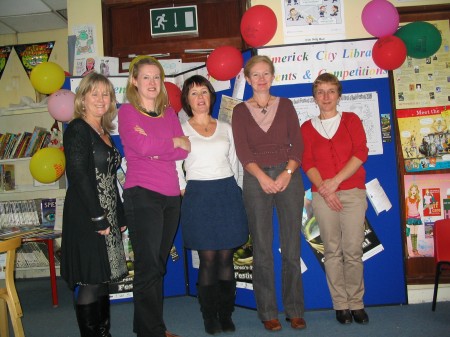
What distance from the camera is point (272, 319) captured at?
7.48ft

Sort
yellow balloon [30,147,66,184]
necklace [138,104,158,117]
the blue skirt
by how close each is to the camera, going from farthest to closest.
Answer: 1. yellow balloon [30,147,66,184]
2. the blue skirt
3. necklace [138,104,158,117]

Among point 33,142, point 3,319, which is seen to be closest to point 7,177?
point 33,142

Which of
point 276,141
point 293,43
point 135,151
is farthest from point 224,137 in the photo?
point 293,43

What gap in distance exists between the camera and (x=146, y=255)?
1909 millimetres

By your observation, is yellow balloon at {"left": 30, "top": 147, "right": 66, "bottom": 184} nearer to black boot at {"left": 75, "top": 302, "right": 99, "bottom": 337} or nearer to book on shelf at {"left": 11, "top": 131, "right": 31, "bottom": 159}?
black boot at {"left": 75, "top": 302, "right": 99, "bottom": 337}

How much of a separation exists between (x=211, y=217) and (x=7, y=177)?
3.32 metres

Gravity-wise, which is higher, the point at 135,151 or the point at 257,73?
the point at 257,73

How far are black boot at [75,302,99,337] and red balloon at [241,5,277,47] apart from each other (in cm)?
199

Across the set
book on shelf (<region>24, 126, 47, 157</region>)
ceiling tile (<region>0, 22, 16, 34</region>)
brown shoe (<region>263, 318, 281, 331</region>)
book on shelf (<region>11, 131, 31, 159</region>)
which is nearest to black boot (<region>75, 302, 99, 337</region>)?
brown shoe (<region>263, 318, 281, 331</region>)

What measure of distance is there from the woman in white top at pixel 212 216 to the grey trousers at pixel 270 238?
0.09 metres

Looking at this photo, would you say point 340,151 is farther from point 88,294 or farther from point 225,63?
point 88,294

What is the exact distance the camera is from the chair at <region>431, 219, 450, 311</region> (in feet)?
8.05

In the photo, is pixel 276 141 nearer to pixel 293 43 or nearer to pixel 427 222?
pixel 293 43

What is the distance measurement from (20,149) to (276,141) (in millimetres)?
3324
